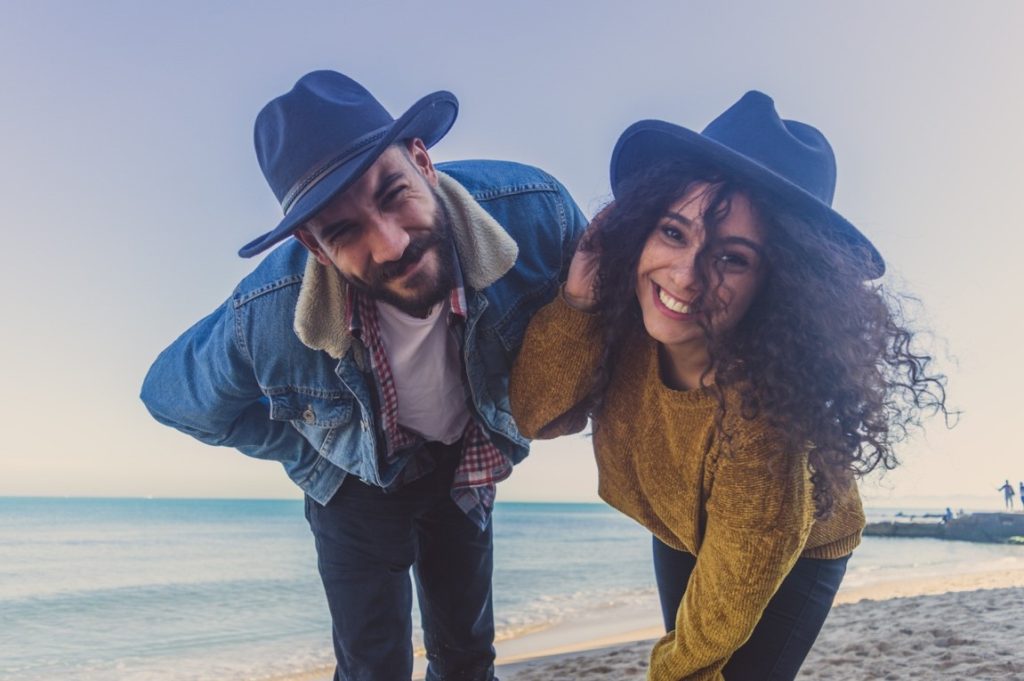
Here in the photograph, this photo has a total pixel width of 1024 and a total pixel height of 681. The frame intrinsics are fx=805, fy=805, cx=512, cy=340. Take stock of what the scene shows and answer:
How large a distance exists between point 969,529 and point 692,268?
23277 mm

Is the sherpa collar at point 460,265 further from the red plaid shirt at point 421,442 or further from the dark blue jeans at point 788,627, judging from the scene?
the dark blue jeans at point 788,627

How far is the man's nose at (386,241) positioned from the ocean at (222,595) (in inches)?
208

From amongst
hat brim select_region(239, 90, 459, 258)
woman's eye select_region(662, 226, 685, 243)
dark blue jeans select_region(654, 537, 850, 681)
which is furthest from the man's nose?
dark blue jeans select_region(654, 537, 850, 681)

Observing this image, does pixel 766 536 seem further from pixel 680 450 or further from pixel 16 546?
pixel 16 546

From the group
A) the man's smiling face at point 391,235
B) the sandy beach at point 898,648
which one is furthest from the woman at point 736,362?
the sandy beach at point 898,648

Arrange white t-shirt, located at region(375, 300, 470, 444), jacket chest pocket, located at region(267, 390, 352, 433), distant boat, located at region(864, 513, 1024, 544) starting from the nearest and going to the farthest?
1. white t-shirt, located at region(375, 300, 470, 444)
2. jacket chest pocket, located at region(267, 390, 352, 433)
3. distant boat, located at region(864, 513, 1024, 544)

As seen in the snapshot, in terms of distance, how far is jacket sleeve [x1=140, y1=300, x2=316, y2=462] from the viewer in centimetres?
258

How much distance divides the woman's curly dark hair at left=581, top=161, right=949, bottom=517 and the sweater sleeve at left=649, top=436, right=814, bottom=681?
0.06 m

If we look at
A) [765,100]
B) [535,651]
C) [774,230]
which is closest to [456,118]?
[765,100]

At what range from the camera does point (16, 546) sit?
862 inches

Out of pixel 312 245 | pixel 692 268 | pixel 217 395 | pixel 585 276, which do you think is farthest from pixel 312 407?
pixel 692 268

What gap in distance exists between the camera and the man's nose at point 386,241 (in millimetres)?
2229

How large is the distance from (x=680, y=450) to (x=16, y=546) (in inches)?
975

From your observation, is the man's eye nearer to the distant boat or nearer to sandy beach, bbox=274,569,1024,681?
sandy beach, bbox=274,569,1024,681
